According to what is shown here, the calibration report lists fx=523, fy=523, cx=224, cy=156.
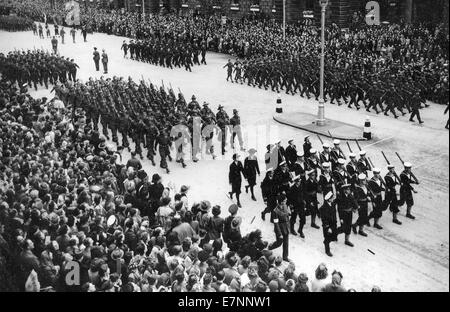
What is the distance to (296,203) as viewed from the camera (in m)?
10.9

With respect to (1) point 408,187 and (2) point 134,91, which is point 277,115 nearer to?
(2) point 134,91

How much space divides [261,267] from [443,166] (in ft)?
27.1

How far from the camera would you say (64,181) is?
36.3 feet

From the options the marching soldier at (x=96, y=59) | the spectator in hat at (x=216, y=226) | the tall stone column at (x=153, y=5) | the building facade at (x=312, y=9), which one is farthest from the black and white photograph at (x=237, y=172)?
the tall stone column at (x=153, y=5)

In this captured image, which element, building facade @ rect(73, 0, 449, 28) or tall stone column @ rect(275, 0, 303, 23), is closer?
building facade @ rect(73, 0, 449, 28)

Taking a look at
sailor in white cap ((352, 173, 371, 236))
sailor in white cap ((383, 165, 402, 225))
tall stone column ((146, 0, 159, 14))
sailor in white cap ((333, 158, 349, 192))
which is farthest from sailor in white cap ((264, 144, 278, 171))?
tall stone column ((146, 0, 159, 14))

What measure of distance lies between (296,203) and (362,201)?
52.2 inches

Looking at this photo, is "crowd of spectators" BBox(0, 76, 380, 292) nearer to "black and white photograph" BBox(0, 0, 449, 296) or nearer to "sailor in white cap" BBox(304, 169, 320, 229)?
"black and white photograph" BBox(0, 0, 449, 296)

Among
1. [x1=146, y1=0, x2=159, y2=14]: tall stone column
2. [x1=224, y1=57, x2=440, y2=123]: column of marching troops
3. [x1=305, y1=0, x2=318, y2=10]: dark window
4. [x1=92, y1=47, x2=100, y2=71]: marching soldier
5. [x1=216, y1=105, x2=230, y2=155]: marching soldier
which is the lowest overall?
[x1=216, y1=105, x2=230, y2=155]: marching soldier

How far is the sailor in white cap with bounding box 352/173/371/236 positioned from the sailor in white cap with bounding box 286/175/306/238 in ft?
3.55

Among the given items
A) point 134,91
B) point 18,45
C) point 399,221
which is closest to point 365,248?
point 399,221

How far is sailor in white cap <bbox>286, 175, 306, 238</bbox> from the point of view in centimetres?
1082

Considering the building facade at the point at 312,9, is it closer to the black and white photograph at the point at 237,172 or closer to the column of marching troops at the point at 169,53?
the black and white photograph at the point at 237,172

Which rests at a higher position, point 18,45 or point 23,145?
point 18,45
